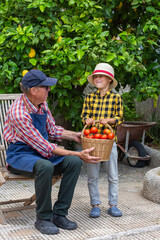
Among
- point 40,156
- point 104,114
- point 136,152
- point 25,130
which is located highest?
point 104,114

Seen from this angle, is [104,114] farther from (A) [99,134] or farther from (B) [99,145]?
(B) [99,145]

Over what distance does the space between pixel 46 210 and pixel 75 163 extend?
0.48 metres

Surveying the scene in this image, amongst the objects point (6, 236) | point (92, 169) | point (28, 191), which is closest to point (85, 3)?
point (92, 169)

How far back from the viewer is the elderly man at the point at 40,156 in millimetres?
3389

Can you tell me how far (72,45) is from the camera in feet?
15.1

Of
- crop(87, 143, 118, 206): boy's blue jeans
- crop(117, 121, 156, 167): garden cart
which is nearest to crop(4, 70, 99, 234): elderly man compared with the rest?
crop(87, 143, 118, 206): boy's blue jeans

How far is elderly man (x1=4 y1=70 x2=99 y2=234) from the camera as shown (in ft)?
11.1

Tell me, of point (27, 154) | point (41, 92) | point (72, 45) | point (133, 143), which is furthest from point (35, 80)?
point (133, 143)

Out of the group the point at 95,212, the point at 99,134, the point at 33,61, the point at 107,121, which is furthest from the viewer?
the point at 33,61

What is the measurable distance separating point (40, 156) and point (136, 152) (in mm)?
3351

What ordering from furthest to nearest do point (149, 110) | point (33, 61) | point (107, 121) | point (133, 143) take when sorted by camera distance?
point (149, 110), point (133, 143), point (33, 61), point (107, 121)

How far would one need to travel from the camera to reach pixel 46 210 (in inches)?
135

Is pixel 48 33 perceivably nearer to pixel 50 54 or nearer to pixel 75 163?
pixel 50 54

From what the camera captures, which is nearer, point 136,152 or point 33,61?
point 33,61
